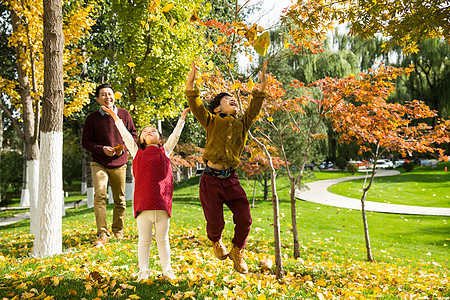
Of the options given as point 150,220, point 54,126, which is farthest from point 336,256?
point 54,126

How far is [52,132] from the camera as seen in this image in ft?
16.9

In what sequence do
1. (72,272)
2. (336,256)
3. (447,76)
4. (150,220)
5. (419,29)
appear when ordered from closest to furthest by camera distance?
(150,220), (72,272), (419,29), (336,256), (447,76)

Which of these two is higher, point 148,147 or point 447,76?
point 447,76

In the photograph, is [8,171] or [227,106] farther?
[8,171]

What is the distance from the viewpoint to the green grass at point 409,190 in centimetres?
1788

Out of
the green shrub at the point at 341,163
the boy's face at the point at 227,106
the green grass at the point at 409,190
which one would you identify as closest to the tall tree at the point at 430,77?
the green grass at the point at 409,190

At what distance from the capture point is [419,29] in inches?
201

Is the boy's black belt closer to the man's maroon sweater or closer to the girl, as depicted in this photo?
the girl

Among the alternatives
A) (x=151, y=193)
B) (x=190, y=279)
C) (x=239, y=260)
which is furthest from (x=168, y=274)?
(x=151, y=193)

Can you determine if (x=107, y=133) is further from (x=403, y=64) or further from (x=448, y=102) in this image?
(x=448, y=102)

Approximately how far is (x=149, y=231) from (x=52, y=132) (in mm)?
2732

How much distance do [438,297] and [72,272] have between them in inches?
177

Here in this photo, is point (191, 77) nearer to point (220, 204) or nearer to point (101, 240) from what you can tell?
point (220, 204)

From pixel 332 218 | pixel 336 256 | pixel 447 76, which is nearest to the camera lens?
pixel 336 256
